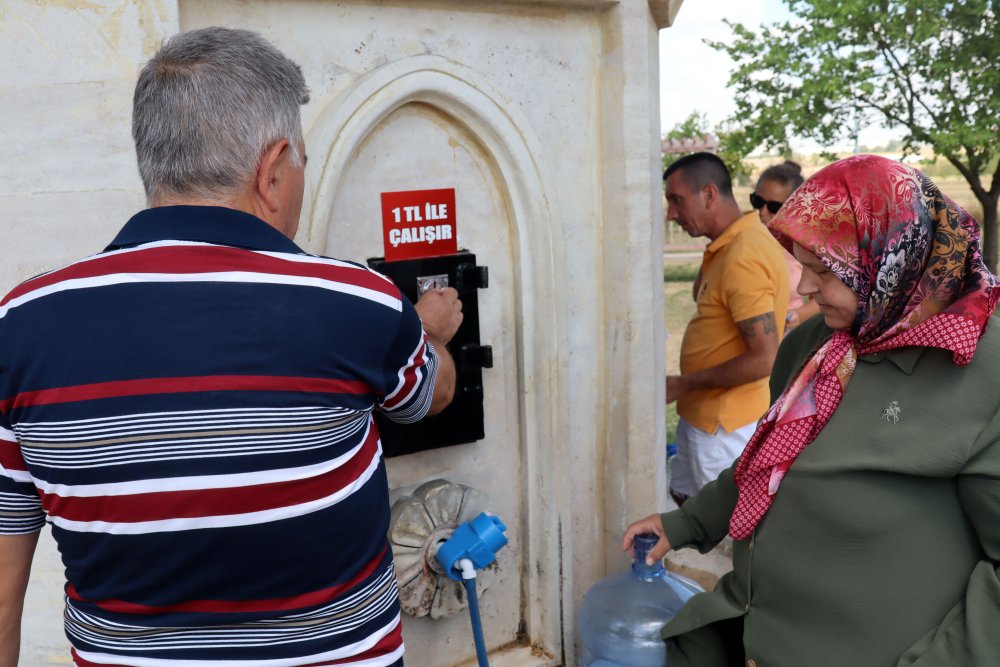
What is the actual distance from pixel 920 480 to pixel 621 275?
1341mm

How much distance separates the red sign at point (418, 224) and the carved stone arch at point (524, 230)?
6.8 inches

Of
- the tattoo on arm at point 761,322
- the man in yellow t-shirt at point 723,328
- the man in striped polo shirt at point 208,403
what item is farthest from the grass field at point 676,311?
the man in striped polo shirt at point 208,403

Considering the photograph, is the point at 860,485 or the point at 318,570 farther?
the point at 860,485

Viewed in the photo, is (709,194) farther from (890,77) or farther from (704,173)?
(890,77)

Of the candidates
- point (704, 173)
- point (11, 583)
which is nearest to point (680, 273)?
point (704, 173)

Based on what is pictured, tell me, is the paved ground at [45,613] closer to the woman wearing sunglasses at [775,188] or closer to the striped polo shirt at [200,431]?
the striped polo shirt at [200,431]

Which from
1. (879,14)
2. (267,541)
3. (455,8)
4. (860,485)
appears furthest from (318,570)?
(879,14)

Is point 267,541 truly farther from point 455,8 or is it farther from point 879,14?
point 879,14

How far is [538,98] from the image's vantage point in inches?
109

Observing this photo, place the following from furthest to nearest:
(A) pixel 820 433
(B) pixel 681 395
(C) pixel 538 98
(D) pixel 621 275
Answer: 1. (B) pixel 681 395
2. (D) pixel 621 275
3. (C) pixel 538 98
4. (A) pixel 820 433

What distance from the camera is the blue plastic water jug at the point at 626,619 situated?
3061 mm

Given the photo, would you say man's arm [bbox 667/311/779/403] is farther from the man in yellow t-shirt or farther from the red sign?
the red sign

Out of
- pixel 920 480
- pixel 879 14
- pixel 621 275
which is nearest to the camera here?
pixel 920 480

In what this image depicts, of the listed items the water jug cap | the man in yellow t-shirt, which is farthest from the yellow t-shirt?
the water jug cap
